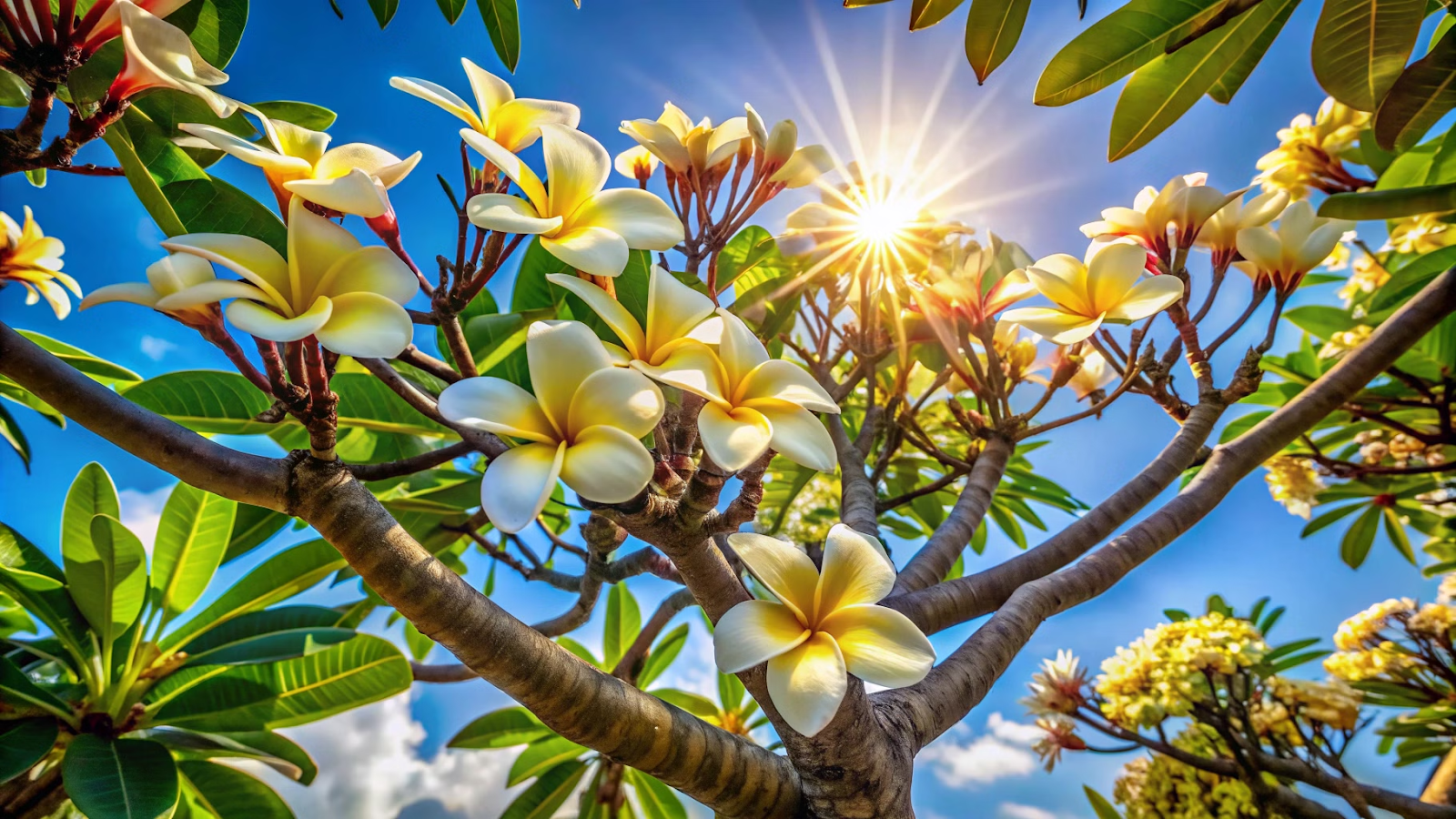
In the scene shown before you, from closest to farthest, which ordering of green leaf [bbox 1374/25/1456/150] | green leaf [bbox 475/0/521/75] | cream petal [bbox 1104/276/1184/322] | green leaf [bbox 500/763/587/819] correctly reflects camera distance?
1. cream petal [bbox 1104/276/1184/322]
2. green leaf [bbox 1374/25/1456/150]
3. green leaf [bbox 475/0/521/75]
4. green leaf [bbox 500/763/587/819]

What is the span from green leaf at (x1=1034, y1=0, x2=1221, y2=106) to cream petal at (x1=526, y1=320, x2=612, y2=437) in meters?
0.85

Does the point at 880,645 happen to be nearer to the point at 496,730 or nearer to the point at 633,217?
the point at 633,217

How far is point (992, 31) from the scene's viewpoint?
103cm

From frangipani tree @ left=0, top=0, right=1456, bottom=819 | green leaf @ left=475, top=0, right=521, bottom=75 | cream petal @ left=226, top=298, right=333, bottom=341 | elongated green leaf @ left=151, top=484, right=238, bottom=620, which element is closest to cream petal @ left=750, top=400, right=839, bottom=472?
frangipani tree @ left=0, top=0, right=1456, bottom=819

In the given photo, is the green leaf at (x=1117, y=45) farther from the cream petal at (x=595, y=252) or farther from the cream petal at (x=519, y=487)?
the cream petal at (x=519, y=487)

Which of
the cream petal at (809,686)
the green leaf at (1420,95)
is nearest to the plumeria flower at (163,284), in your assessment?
the cream petal at (809,686)

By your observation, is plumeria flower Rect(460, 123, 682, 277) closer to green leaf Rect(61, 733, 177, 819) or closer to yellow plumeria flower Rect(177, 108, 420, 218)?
yellow plumeria flower Rect(177, 108, 420, 218)

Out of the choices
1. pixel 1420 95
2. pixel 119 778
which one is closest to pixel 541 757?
pixel 119 778

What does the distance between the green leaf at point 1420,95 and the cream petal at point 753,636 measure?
106cm

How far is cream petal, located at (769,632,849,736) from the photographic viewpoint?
0.42m

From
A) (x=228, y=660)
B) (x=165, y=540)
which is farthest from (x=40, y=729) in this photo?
(x=165, y=540)

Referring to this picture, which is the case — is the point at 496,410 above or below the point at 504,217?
below

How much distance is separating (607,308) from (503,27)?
994 mm

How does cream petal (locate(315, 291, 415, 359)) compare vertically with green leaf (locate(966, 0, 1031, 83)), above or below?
below
